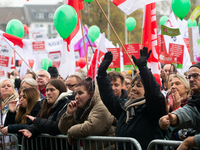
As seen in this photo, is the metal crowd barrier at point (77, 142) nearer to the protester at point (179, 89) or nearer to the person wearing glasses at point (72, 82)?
the protester at point (179, 89)

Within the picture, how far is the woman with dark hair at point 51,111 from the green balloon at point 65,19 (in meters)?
1.49

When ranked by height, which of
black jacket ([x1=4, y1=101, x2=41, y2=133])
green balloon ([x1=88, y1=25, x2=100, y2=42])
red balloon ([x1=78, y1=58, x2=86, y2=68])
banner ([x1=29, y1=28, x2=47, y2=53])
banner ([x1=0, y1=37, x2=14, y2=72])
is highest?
green balloon ([x1=88, y1=25, x2=100, y2=42])

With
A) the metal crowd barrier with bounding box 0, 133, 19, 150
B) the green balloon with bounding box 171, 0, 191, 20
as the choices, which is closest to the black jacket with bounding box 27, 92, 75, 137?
the metal crowd barrier with bounding box 0, 133, 19, 150

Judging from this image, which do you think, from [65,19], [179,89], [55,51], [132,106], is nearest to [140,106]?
[132,106]

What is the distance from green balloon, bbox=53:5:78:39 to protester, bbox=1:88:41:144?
1.44 m

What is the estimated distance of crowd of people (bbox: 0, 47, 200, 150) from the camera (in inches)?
119

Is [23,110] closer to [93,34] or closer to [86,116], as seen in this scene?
[86,116]

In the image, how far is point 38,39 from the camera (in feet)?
A: 27.9

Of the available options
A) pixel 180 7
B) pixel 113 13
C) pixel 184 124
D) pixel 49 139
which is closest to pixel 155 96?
pixel 184 124

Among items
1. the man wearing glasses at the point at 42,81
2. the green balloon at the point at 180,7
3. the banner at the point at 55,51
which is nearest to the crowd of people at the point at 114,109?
the man wearing glasses at the point at 42,81

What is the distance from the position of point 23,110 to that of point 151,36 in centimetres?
294

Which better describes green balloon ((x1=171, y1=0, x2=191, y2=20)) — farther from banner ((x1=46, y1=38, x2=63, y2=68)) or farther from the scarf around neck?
banner ((x1=46, y1=38, x2=63, y2=68))

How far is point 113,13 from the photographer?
142 ft

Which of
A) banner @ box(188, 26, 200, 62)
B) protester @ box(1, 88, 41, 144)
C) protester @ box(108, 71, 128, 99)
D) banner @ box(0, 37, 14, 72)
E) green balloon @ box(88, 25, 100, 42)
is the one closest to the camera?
protester @ box(1, 88, 41, 144)
